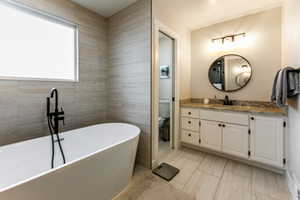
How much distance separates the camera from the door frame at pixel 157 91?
2.00 meters

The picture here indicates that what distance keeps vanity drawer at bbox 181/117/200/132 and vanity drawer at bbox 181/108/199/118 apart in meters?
0.08

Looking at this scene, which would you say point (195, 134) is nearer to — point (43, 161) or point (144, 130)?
point (144, 130)

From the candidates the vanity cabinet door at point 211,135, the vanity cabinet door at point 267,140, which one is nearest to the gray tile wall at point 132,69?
the vanity cabinet door at point 211,135

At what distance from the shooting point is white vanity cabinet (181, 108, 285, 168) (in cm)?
180

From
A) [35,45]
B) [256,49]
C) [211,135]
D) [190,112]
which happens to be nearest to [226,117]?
[211,135]

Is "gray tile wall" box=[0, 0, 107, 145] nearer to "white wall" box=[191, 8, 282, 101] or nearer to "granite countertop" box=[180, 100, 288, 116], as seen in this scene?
"granite countertop" box=[180, 100, 288, 116]

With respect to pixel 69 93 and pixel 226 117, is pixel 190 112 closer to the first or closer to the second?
pixel 226 117

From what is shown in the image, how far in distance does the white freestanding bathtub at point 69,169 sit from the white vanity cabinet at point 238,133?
129cm

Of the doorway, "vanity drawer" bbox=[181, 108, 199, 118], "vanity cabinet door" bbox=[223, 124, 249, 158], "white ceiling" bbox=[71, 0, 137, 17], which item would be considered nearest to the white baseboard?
"vanity cabinet door" bbox=[223, 124, 249, 158]

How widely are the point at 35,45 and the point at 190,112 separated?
271 centimetres

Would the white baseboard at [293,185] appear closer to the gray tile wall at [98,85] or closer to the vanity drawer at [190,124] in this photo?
the vanity drawer at [190,124]

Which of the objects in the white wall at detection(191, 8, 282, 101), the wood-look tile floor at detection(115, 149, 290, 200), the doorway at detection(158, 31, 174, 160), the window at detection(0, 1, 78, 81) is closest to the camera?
the wood-look tile floor at detection(115, 149, 290, 200)

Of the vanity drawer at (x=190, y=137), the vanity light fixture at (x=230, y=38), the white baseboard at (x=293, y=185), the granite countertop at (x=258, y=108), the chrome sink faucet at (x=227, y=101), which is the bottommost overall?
the white baseboard at (x=293, y=185)

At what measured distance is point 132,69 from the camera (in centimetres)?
217
